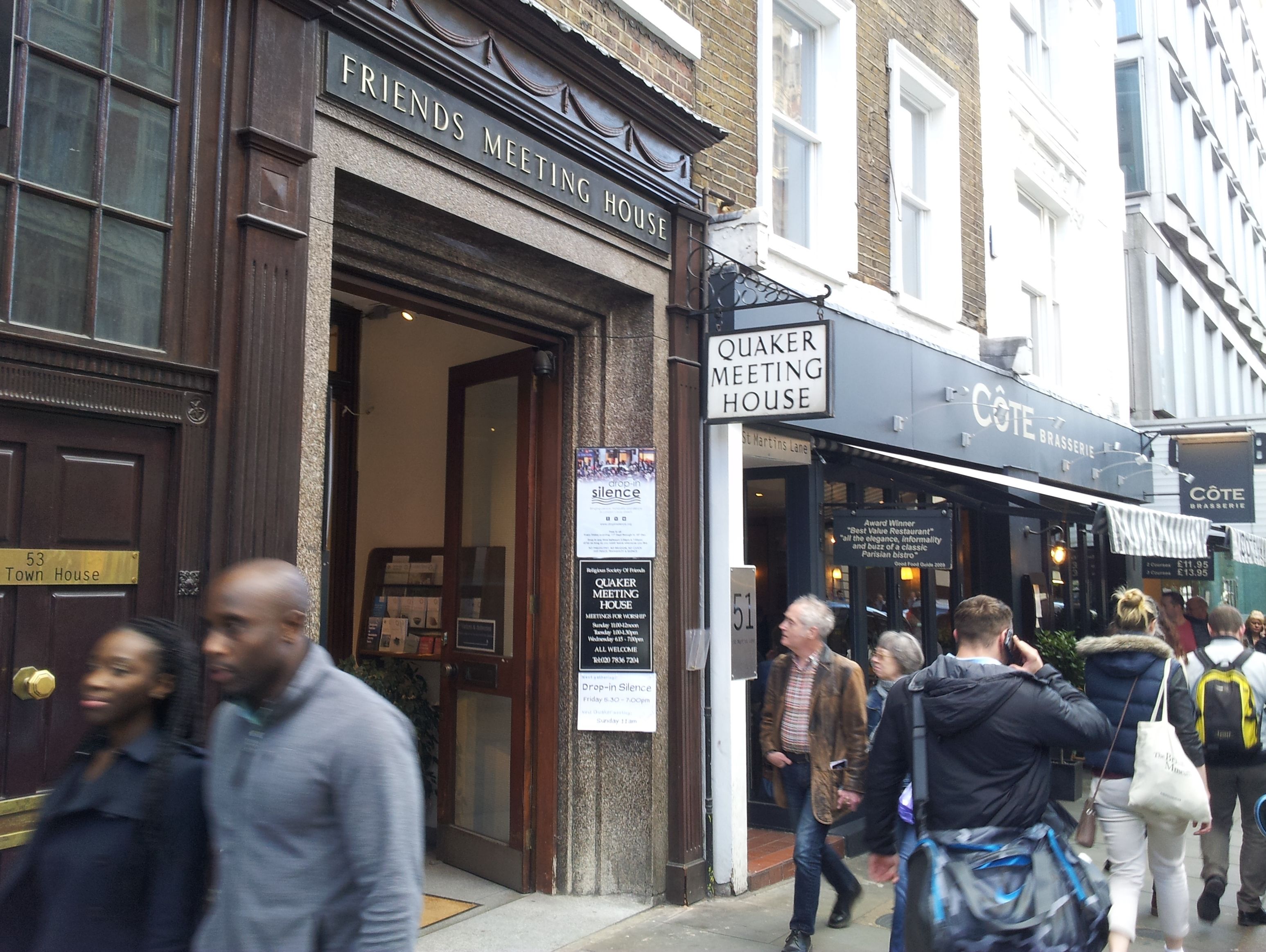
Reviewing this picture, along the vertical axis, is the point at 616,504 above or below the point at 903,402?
below

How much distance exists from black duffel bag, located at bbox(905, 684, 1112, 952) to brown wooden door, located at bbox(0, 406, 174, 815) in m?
2.75

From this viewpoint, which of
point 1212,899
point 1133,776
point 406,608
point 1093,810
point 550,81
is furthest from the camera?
point 406,608

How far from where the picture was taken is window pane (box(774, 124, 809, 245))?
8.42 m

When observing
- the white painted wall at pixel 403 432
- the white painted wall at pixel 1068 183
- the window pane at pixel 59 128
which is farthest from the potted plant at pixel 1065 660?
the window pane at pixel 59 128

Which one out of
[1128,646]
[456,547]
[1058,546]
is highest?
[1058,546]

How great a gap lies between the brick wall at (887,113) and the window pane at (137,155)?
6076 mm

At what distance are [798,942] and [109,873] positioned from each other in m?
3.84

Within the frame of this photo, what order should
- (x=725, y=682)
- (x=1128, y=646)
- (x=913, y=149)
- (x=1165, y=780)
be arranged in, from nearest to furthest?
(x=1165, y=780) → (x=1128, y=646) → (x=725, y=682) → (x=913, y=149)

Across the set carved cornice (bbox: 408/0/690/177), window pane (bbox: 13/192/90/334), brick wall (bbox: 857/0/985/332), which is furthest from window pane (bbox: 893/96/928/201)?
window pane (bbox: 13/192/90/334)

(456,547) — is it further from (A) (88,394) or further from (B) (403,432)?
(A) (88,394)

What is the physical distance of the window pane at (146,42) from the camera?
3.84 m

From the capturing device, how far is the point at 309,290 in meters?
4.41

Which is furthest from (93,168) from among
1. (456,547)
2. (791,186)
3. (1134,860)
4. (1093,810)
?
(791,186)

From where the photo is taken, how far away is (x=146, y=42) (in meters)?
3.92
